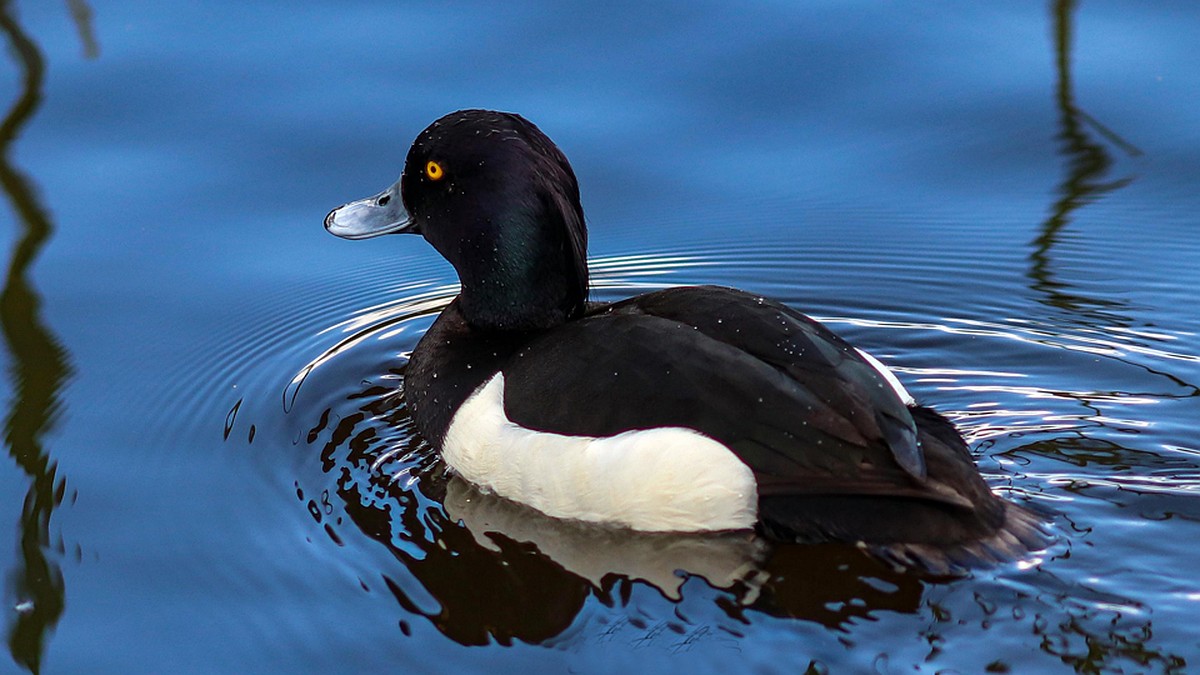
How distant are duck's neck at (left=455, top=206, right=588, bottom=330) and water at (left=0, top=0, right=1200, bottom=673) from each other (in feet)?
1.72

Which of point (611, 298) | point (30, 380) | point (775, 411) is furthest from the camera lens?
point (611, 298)

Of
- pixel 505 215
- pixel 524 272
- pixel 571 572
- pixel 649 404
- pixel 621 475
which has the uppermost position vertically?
pixel 505 215

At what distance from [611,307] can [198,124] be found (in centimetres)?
257

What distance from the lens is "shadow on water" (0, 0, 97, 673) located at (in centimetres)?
429

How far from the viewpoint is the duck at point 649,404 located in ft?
13.6

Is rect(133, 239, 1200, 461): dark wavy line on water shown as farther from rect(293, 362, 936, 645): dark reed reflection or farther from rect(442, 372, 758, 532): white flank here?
rect(442, 372, 758, 532): white flank

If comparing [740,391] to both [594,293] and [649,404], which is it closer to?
[649,404]

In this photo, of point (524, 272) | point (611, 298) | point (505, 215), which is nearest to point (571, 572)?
point (524, 272)

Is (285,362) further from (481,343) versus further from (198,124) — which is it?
(198,124)

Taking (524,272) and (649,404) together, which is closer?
(649,404)

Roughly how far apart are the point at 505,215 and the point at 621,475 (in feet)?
3.36

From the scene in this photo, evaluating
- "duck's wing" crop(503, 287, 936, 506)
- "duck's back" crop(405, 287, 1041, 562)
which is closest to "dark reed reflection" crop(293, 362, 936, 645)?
"duck's back" crop(405, 287, 1041, 562)

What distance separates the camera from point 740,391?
429 centimetres

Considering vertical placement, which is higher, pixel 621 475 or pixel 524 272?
pixel 524 272
